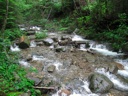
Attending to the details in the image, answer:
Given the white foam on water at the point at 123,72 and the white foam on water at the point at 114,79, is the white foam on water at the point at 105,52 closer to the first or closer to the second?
the white foam on water at the point at 123,72

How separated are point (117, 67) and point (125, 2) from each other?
5.09m

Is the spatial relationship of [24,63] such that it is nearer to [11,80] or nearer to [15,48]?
[11,80]

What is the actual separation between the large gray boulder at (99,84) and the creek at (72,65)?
0.11 metres

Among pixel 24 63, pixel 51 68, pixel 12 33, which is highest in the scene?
pixel 12 33

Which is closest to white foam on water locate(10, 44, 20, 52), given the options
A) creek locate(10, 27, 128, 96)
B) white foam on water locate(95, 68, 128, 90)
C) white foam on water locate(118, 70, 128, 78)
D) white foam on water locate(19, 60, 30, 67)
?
creek locate(10, 27, 128, 96)

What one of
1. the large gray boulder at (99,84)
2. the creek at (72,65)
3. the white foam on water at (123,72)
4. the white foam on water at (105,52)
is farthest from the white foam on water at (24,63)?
the white foam on water at (105,52)

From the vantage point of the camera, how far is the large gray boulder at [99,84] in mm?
5594

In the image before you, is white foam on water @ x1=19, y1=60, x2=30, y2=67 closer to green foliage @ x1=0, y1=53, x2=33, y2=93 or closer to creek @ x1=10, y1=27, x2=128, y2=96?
creek @ x1=10, y1=27, x2=128, y2=96

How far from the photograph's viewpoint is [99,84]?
18.9ft

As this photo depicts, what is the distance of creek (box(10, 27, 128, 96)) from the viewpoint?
19.0 ft

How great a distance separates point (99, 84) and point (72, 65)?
2232mm

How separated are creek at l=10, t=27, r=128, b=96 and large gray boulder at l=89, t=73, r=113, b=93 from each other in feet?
0.37

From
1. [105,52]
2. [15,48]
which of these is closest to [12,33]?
[15,48]

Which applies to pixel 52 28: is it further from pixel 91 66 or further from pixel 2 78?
pixel 2 78
